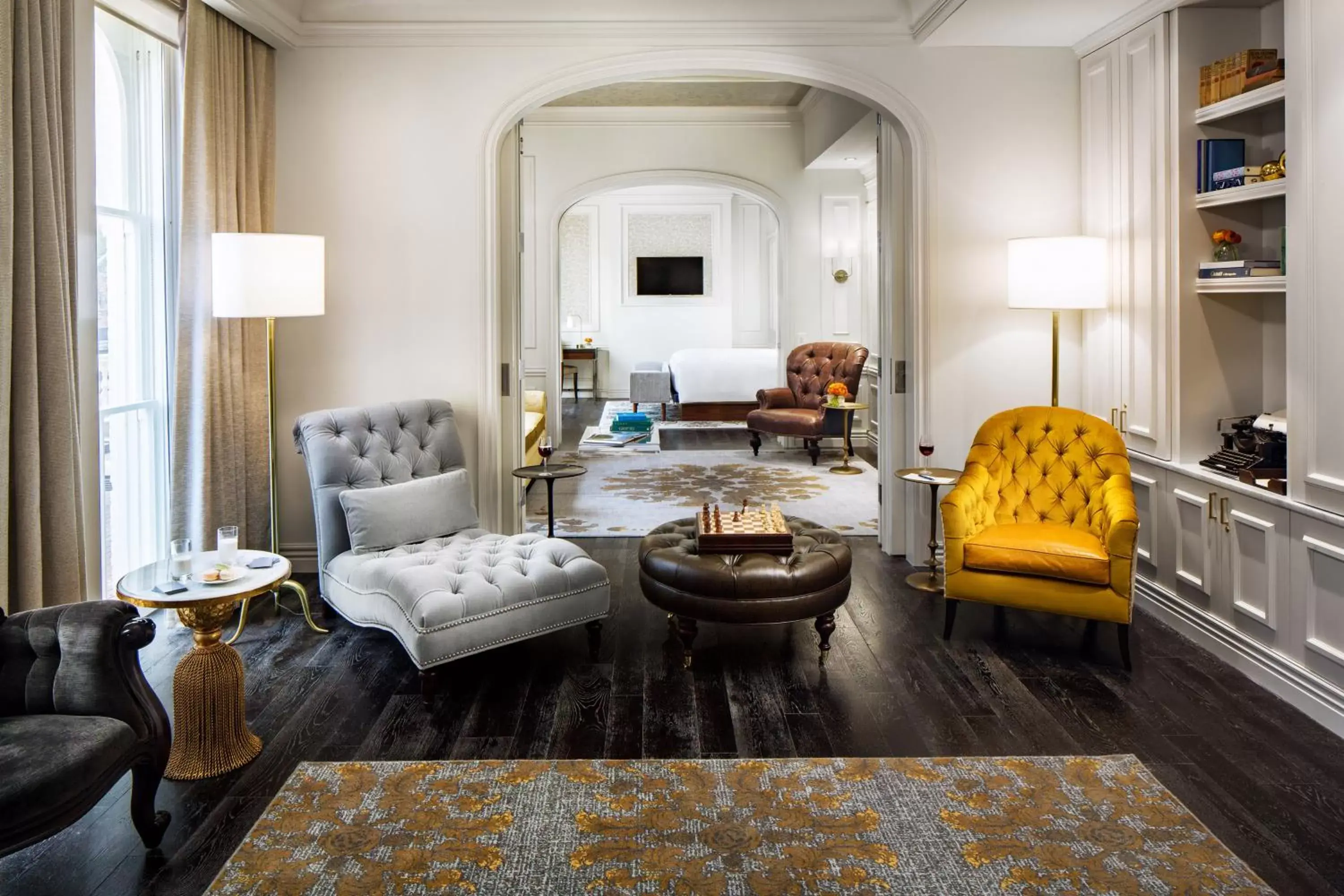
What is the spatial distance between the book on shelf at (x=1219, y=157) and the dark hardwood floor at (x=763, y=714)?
1.78 meters

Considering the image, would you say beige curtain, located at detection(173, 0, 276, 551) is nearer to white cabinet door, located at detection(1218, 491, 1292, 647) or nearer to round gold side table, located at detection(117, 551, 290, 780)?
round gold side table, located at detection(117, 551, 290, 780)

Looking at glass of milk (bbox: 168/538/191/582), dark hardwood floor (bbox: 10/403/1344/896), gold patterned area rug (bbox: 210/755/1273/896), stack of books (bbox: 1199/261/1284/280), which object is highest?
stack of books (bbox: 1199/261/1284/280)

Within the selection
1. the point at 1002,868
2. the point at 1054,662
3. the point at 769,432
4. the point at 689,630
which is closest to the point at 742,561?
the point at 689,630

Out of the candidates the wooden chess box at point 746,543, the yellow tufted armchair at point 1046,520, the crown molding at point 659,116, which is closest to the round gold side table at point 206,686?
the wooden chess box at point 746,543

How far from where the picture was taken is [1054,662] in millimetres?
3617

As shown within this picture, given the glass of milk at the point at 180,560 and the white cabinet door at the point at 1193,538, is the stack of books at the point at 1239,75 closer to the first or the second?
the white cabinet door at the point at 1193,538

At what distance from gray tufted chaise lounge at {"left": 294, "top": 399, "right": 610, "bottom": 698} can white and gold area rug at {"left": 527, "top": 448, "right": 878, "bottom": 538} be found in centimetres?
172

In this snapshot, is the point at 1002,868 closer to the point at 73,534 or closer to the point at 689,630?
the point at 689,630

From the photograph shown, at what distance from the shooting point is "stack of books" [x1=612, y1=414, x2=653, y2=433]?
9.81m

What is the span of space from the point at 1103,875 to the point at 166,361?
3.84m

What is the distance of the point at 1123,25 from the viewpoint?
4.21m

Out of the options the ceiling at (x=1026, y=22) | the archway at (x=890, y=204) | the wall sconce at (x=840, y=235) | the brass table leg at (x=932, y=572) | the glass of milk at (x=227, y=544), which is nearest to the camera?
the glass of milk at (x=227, y=544)

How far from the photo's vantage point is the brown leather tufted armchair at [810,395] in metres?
8.39

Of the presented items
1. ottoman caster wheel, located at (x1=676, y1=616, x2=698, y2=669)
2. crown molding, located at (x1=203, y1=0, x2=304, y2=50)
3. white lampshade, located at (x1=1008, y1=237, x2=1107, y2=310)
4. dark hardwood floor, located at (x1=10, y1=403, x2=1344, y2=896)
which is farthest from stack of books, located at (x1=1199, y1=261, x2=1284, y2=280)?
crown molding, located at (x1=203, y1=0, x2=304, y2=50)
